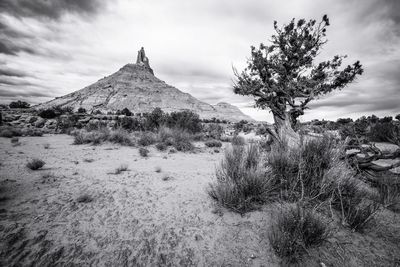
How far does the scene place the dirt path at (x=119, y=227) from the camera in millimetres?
1905

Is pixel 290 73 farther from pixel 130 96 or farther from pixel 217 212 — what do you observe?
pixel 130 96

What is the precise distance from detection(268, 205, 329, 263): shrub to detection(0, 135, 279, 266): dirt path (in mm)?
163

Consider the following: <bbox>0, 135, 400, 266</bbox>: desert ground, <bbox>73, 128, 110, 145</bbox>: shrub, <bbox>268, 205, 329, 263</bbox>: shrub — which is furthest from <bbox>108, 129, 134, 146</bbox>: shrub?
<bbox>268, 205, 329, 263</bbox>: shrub

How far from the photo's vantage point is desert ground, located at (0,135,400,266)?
6.15 feet

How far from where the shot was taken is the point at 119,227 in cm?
238

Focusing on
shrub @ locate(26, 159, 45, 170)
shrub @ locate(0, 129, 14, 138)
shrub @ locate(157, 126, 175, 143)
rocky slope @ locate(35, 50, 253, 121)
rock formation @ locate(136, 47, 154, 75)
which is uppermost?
rock formation @ locate(136, 47, 154, 75)

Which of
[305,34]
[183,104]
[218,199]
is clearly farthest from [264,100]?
[183,104]

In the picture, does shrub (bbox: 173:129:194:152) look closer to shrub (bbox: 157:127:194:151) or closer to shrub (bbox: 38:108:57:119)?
shrub (bbox: 157:127:194:151)

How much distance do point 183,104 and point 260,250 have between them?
91303 mm

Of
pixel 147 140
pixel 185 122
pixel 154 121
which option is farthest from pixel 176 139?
pixel 154 121

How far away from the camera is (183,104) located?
91.1 meters

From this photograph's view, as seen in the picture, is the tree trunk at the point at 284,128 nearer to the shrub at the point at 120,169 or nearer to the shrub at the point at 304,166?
the shrub at the point at 304,166

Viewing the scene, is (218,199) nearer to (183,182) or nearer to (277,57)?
(183,182)

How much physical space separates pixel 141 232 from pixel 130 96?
87324 mm
